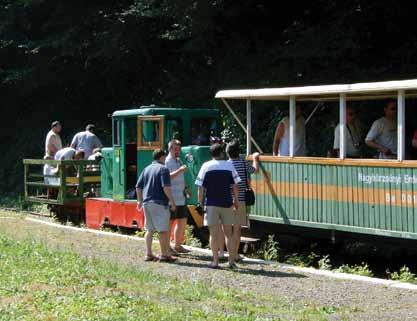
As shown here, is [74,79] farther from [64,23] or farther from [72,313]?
[72,313]

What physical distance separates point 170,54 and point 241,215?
14001 mm

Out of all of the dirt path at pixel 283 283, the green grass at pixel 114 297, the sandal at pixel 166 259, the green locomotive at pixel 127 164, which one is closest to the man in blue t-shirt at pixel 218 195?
the dirt path at pixel 283 283

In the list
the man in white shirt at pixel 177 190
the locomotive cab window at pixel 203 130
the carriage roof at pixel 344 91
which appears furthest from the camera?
the locomotive cab window at pixel 203 130

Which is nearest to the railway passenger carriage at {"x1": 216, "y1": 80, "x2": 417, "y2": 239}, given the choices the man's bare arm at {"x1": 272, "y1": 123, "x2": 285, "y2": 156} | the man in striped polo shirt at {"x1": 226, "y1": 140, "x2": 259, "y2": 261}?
the man's bare arm at {"x1": 272, "y1": 123, "x2": 285, "y2": 156}

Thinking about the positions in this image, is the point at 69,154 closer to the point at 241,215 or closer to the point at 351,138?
the point at 241,215

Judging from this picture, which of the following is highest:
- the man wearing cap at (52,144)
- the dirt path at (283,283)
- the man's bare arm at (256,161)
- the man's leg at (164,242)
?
the man wearing cap at (52,144)

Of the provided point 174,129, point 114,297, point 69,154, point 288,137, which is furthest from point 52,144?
point 114,297

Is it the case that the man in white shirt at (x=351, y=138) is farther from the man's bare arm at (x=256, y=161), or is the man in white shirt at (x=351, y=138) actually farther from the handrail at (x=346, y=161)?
the man's bare arm at (x=256, y=161)

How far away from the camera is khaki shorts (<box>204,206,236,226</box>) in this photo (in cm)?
1194

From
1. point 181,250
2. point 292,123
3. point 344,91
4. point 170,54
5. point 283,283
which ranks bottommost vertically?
point 283,283

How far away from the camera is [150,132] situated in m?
15.9

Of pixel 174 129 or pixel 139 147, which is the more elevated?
pixel 174 129

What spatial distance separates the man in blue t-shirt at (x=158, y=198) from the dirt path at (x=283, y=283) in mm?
476

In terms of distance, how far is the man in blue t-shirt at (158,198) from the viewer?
1237 centimetres
